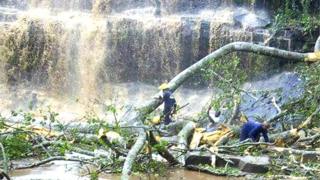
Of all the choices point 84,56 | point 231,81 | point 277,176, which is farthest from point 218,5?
point 277,176

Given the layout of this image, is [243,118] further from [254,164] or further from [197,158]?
[254,164]

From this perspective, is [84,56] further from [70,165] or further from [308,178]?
[308,178]

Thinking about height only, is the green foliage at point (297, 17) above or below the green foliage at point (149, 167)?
above

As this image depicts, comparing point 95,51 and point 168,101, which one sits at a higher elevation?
point 95,51

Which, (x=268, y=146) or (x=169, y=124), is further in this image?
(x=169, y=124)

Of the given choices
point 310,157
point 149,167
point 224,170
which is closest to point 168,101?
point 224,170

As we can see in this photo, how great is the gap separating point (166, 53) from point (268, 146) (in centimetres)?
1046

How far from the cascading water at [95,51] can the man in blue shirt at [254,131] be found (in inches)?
354

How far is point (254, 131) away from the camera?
11445mm

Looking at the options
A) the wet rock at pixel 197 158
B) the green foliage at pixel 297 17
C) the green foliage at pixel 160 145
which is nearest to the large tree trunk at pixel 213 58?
the wet rock at pixel 197 158

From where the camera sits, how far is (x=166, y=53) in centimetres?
2105

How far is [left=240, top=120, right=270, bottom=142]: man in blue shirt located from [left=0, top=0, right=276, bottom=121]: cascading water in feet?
29.5

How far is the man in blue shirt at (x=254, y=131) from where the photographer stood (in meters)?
11.5

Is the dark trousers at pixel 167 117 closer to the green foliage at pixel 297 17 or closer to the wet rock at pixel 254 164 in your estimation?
the wet rock at pixel 254 164
